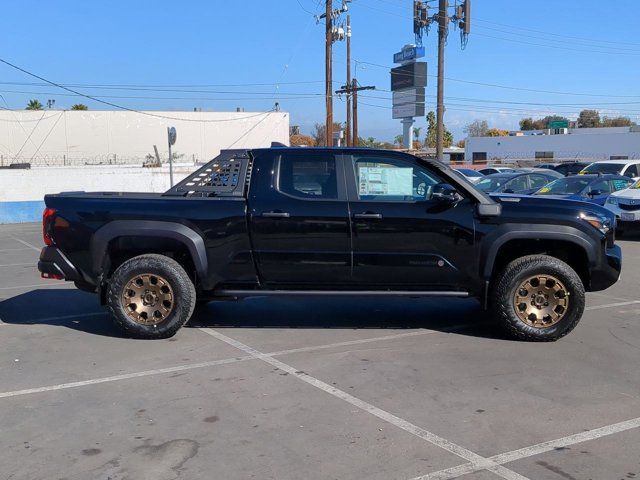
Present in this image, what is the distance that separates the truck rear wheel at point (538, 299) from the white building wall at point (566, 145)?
5880 cm

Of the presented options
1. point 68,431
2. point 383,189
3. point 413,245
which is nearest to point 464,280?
point 413,245

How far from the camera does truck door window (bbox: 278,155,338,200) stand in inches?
263

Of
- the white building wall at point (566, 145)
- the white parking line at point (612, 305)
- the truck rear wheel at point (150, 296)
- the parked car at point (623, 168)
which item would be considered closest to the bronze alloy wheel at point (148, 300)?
→ the truck rear wheel at point (150, 296)

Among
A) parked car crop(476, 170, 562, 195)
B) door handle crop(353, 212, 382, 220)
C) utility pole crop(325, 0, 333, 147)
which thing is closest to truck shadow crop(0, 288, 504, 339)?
door handle crop(353, 212, 382, 220)

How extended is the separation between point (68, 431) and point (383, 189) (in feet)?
12.2

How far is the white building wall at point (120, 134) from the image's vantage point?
194ft

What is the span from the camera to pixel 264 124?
6450 cm

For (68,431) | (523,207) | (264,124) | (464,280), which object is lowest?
(68,431)

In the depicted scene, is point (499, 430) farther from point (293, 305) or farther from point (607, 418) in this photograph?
point (293, 305)

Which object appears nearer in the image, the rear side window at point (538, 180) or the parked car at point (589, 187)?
the parked car at point (589, 187)

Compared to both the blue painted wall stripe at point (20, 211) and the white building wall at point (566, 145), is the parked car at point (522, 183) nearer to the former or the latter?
the blue painted wall stripe at point (20, 211)

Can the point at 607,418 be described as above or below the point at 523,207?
below

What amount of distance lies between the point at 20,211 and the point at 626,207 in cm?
2072

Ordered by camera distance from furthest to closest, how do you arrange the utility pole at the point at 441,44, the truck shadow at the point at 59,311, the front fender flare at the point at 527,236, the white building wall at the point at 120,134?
the white building wall at the point at 120,134
the utility pole at the point at 441,44
the truck shadow at the point at 59,311
the front fender flare at the point at 527,236
